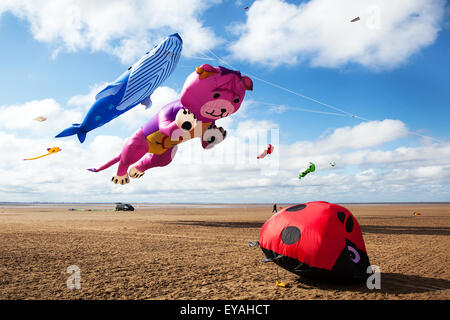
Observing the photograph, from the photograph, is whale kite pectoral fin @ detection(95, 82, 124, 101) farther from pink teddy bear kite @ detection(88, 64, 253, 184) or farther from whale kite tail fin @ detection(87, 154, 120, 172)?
whale kite tail fin @ detection(87, 154, 120, 172)

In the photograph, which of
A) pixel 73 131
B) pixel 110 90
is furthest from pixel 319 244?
pixel 73 131

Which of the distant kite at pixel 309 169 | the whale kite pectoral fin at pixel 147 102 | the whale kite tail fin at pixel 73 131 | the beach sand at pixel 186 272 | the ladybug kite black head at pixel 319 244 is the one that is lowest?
the beach sand at pixel 186 272

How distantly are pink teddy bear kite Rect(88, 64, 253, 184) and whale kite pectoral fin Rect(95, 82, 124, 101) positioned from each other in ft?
9.33

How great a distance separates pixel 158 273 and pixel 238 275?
6.67 feet

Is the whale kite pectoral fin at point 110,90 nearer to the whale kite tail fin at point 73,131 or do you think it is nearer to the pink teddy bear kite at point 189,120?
the whale kite tail fin at point 73,131

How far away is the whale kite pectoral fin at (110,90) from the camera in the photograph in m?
15.4

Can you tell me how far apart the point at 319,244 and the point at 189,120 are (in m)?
10.7

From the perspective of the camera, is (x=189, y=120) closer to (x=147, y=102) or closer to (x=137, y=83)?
(x=137, y=83)

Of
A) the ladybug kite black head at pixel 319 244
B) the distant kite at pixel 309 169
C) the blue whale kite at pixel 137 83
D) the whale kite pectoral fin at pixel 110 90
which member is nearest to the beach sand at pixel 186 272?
the ladybug kite black head at pixel 319 244

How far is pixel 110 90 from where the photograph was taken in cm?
1546

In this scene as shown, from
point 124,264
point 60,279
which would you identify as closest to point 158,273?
point 124,264
